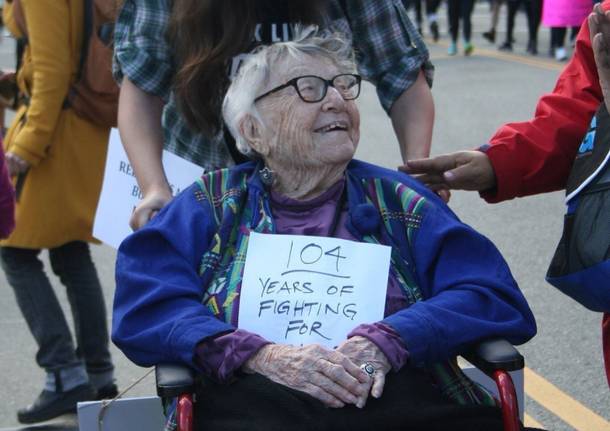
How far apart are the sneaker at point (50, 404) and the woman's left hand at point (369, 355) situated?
6.40 feet

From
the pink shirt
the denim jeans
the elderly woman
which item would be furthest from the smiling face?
the pink shirt

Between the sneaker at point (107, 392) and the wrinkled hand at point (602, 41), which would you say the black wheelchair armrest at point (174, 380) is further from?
the sneaker at point (107, 392)

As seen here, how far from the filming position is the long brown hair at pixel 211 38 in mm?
3178

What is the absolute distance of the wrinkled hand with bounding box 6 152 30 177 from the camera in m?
4.25

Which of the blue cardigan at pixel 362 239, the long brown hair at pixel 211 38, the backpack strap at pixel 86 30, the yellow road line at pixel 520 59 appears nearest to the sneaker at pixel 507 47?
the yellow road line at pixel 520 59

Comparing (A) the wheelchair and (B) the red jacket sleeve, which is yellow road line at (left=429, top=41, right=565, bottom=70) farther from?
(A) the wheelchair

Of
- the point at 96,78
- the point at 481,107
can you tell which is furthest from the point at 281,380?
the point at 481,107

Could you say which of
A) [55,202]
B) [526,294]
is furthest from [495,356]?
[526,294]

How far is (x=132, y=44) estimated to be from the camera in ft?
11.1

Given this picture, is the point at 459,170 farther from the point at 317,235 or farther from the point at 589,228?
the point at 589,228

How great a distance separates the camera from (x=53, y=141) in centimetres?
433

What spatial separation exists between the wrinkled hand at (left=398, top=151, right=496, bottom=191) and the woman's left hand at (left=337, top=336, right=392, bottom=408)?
568mm

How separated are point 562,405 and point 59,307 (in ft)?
6.24

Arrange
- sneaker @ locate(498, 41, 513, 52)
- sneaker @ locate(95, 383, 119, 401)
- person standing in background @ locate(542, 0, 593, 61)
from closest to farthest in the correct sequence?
sneaker @ locate(95, 383, 119, 401)
person standing in background @ locate(542, 0, 593, 61)
sneaker @ locate(498, 41, 513, 52)
